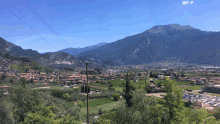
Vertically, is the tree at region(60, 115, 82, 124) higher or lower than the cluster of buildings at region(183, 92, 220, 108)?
higher

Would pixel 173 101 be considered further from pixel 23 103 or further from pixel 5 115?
pixel 5 115

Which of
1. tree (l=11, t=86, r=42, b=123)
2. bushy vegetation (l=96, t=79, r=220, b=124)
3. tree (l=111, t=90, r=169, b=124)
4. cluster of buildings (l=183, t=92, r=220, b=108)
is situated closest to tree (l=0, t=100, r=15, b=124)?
tree (l=11, t=86, r=42, b=123)

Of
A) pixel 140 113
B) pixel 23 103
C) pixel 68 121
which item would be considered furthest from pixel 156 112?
pixel 23 103

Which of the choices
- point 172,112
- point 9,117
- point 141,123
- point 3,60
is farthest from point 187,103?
point 3,60

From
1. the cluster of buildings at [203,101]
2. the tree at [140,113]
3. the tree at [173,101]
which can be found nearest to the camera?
the tree at [140,113]

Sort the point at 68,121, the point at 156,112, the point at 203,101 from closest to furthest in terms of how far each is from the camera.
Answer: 1. the point at 156,112
2. the point at 68,121
3. the point at 203,101

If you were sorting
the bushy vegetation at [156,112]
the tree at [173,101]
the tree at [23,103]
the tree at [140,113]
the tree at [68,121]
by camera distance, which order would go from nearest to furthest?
the tree at [140,113], the bushy vegetation at [156,112], the tree at [173,101], the tree at [68,121], the tree at [23,103]

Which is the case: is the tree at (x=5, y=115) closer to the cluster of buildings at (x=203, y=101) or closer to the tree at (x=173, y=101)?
the tree at (x=173, y=101)

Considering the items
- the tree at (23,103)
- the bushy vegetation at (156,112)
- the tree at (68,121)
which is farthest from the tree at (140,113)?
the tree at (23,103)

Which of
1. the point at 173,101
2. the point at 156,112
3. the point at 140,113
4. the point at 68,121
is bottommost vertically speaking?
the point at 68,121

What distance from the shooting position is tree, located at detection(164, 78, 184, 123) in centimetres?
1708

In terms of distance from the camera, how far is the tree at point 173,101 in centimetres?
1708

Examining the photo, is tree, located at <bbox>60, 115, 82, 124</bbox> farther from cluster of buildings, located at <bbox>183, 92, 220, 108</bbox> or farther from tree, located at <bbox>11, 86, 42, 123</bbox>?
cluster of buildings, located at <bbox>183, 92, 220, 108</bbox>

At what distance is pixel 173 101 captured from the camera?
1770 cm
